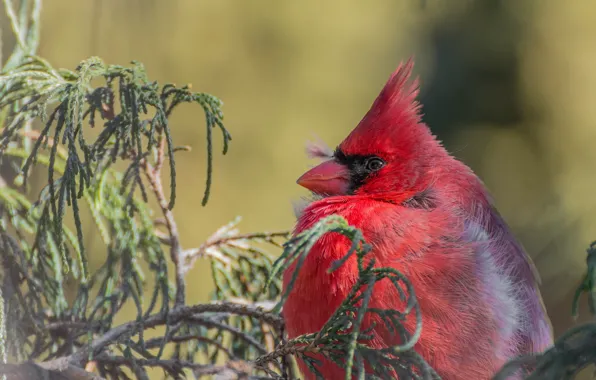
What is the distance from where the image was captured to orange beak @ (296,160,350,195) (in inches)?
70.5

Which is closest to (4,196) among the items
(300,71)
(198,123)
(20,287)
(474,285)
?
(20,287)

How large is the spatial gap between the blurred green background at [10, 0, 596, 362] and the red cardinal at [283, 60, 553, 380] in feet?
5.20

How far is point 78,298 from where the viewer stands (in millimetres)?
1628

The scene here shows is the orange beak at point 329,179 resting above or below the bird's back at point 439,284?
above

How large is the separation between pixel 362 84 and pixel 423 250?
107 inches

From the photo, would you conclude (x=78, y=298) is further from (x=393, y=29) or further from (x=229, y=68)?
(x=393, y=29)

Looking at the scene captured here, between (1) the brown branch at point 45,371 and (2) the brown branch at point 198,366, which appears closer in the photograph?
(1) the brown branch at point 45,371

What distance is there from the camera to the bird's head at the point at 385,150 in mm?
1766

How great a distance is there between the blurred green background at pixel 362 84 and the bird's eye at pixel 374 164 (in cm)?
155

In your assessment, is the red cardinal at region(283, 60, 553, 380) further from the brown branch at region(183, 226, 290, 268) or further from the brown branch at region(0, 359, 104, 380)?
the brown branch at region(0, 359, 104, 380)

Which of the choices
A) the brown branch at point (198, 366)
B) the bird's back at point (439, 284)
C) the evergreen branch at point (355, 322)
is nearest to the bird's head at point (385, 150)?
the bird's back at point (439, 284)

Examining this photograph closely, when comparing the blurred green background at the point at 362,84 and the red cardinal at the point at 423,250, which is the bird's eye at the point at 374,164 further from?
the blurred green background at the point at 362,84

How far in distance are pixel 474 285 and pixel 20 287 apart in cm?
102

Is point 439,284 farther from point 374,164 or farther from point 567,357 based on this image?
point 567,357
